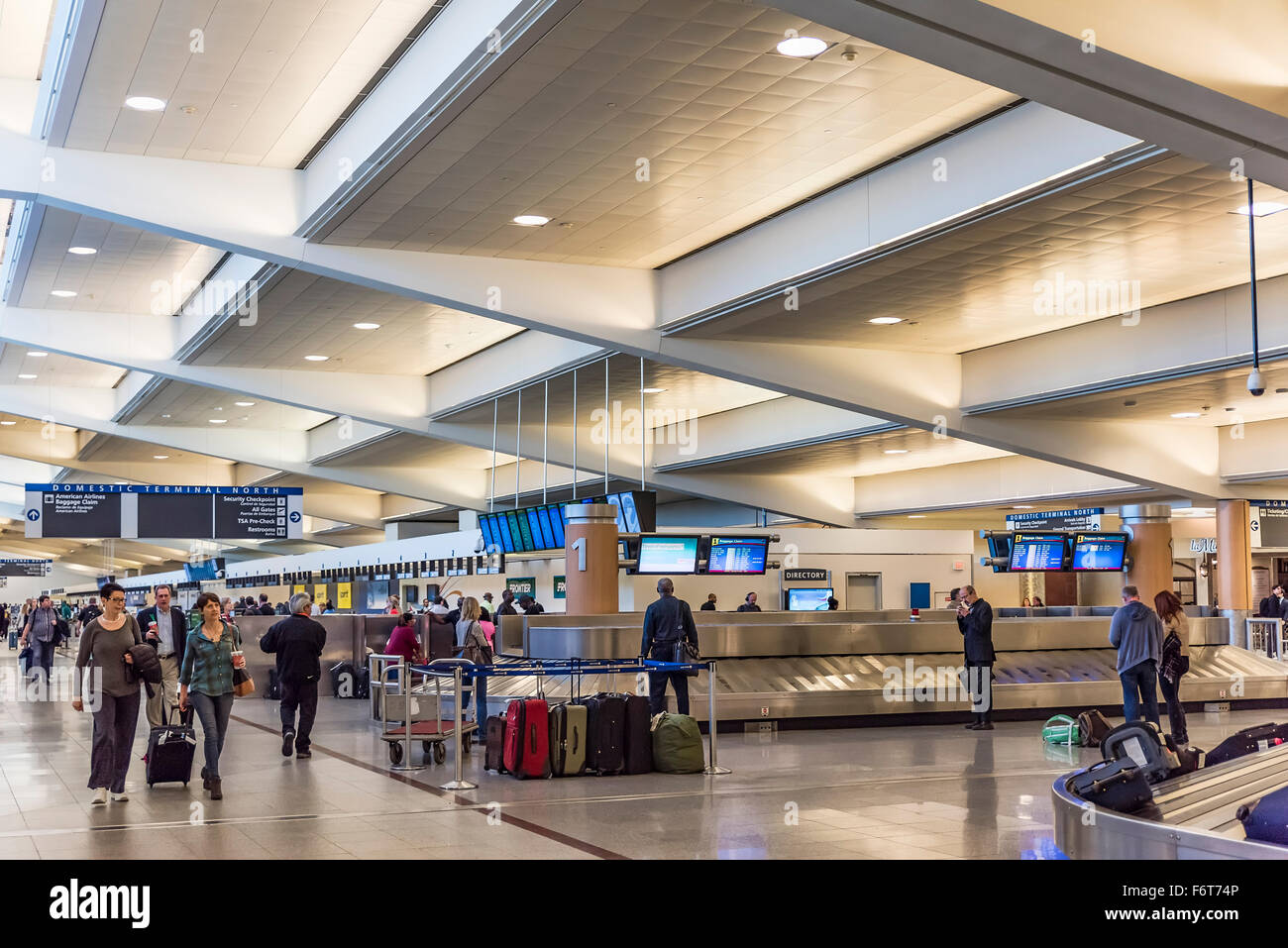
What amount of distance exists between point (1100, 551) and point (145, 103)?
18347mm

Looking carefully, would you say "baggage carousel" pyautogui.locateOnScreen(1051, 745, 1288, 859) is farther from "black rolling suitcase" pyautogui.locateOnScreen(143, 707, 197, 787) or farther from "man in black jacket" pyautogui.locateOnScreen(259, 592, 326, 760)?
"man in black jacket" pyautogui.locateOnScreen(259, 592, 326, 760)

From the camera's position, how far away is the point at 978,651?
1692 centimetres

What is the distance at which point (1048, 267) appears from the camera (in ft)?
46.3

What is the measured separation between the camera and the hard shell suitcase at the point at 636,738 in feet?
41.0

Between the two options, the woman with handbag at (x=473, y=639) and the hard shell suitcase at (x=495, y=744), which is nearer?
the hard shell suitcase at (x=495, y=744)

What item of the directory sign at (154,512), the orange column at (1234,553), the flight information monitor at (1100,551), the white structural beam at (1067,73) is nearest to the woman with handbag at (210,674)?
the white structural beam at (1067,73)

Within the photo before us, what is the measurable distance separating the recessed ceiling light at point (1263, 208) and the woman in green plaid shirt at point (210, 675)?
987cm

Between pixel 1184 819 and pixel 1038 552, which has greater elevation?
pixel 1038 552

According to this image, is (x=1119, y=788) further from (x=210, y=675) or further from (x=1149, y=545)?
(x=1149, y=545)

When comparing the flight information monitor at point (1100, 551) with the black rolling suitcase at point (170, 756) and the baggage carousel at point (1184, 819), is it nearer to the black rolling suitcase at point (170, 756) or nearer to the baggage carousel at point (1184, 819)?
the baggage carousel at point (1184, 819)

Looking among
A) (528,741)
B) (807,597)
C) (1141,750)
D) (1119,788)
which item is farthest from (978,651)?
(807,597)

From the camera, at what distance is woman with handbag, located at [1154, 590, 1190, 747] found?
14289 mm

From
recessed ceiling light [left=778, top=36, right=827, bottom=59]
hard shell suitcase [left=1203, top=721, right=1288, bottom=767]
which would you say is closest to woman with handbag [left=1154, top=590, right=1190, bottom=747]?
hard shell suitcase [left=1203, top=721, right=1288, bottom=767]
